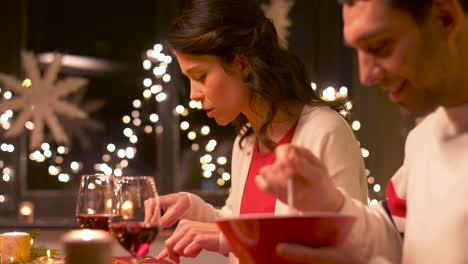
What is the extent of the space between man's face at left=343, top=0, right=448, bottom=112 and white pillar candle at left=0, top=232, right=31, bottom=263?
111 cm

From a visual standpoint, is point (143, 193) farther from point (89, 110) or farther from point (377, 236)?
point (89, 110)

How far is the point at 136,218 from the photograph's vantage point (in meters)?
1.31

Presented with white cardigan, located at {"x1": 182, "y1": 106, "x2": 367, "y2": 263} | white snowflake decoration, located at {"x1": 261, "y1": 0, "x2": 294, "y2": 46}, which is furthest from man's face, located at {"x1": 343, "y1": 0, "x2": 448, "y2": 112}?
white snowflake decoration, located at {"x1": 261, "y1": 0, "x2": 294, "y2": 46}

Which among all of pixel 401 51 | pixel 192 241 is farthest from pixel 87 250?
pixel 192 241

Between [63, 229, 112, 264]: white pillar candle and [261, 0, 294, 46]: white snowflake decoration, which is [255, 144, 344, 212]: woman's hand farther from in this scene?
[261, 0, 294, 46]: white snowflake decoration

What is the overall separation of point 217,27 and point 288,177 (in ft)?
3.23

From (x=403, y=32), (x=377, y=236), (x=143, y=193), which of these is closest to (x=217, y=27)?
(x=143, y=193)

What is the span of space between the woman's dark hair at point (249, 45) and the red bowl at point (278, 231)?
1.04m

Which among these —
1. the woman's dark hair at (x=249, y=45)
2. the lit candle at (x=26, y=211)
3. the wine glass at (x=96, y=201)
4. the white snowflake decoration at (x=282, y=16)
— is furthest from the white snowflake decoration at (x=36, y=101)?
the wine glass at (x=96, y=201)

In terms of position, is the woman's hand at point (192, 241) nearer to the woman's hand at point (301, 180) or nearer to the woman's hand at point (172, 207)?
the woman's hand at point (172, 207)

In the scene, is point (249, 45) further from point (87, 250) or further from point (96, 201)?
point (87, 250)

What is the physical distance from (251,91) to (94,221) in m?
0.66

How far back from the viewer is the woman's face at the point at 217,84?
6.68 feet

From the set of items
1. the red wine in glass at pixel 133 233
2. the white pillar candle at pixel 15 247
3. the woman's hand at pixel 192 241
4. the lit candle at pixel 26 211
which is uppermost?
the red wine in glass at pixel 133 233
